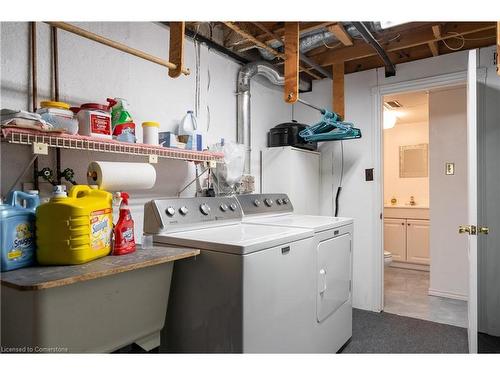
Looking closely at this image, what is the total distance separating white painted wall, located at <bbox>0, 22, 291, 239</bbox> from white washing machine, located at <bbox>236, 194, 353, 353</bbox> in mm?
613

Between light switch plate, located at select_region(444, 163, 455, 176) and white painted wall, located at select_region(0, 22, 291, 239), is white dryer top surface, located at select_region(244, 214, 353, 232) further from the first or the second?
light switch plate, located at select_region(444, 163, 455, 176)

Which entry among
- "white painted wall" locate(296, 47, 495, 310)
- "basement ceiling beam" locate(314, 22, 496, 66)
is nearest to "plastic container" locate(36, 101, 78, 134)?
"basement ceiling beam" locate(314, 22, 496, 66)

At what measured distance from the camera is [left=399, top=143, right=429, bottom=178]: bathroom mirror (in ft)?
17.4

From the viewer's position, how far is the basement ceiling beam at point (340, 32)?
2500 millimetres

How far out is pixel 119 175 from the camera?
5.58ft

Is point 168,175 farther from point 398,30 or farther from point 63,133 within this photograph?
point 398,30

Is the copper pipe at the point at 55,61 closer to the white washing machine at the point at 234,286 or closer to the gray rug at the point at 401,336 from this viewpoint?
the white washing machine at the point at 234,286

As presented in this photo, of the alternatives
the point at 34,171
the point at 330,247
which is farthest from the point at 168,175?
the point at 330,247

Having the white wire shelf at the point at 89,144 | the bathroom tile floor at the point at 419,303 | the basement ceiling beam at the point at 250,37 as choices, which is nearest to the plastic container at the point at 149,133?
the white wire shelf at the point at 89,144

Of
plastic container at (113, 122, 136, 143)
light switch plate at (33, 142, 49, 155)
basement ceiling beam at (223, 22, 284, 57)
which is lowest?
light switch plate at (33, 142, 49, 155)

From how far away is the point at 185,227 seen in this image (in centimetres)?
189

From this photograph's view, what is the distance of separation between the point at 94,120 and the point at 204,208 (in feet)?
2.64

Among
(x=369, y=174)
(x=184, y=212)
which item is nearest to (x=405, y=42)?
(x=369, y=174)

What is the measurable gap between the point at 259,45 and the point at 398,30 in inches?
47.7
